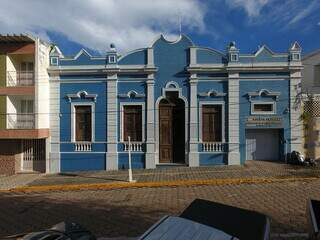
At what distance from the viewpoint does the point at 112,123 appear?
18.6 m

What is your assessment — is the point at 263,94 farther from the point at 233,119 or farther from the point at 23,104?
the point at 23,104

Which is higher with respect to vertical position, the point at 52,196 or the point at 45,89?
the point at 45,89

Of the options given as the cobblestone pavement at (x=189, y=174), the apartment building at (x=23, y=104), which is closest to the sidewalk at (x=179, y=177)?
the cobblestone pavement at (x=189, y=174)

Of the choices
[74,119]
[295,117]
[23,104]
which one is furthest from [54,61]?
[295,117]

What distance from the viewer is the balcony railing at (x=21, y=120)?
18375 mm

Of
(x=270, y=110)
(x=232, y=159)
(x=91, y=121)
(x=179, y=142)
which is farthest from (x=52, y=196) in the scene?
(x=270, y=110)

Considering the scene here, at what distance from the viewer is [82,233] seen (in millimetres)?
4691

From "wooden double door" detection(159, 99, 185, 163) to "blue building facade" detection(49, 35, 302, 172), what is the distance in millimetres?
52

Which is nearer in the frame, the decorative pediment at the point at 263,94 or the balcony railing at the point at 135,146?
the decorative pediment at the point at 263,94

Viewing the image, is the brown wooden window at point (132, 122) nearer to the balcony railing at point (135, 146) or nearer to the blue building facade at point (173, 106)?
the blue building facade at point (173, 106)

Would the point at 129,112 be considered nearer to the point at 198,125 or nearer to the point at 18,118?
the point at 198,125

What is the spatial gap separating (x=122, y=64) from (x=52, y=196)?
8.49 meters

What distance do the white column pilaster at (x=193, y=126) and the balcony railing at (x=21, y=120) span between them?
8.12 meters

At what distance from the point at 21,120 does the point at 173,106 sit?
806 centimetres
